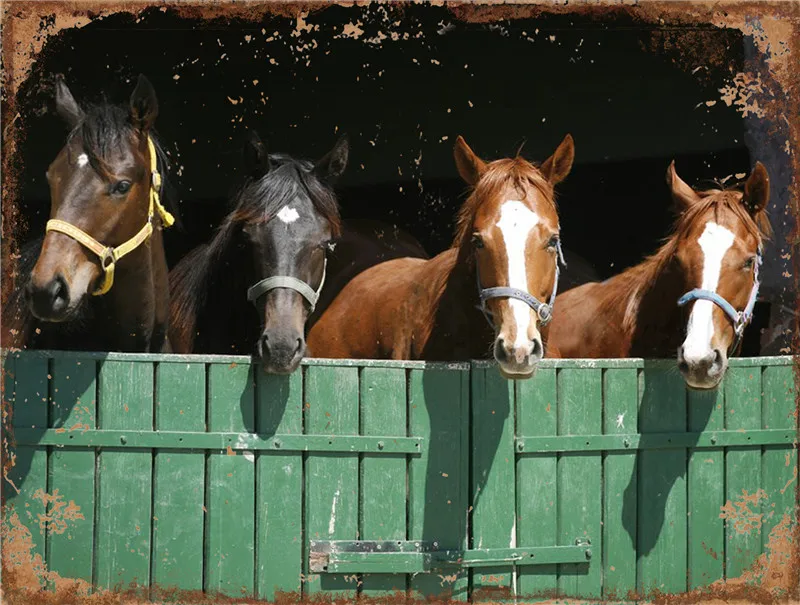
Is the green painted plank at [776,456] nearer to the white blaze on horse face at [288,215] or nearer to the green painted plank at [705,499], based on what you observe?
the green painted plank at [705,499]

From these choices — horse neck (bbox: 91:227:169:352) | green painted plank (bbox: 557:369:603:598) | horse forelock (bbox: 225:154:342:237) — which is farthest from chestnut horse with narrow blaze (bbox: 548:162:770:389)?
horse neck (bbox: 91:227:169:352)

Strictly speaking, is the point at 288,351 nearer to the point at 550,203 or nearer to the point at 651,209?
the point at 550,203

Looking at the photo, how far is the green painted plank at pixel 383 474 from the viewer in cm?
386

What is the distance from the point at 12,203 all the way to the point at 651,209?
203 inches

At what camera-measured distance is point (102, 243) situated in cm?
388

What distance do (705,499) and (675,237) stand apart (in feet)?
4.01

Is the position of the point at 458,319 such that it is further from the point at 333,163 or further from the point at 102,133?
the point at 102,133

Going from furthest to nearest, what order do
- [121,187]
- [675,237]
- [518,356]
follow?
1. [675,237]
2. [121,187]
3. [518,356]

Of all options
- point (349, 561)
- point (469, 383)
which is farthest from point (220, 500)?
point (469, 383)

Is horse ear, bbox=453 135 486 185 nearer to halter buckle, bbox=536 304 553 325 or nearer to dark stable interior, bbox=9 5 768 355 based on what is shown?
halter buckle, bbox=536 304 553 325

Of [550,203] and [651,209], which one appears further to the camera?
[651,209]

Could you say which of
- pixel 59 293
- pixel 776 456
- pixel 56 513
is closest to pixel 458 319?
pixel 776 456

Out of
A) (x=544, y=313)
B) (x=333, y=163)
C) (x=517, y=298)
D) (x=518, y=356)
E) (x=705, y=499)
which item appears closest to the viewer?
(x=518, y=356)

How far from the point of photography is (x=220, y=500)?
380cm
